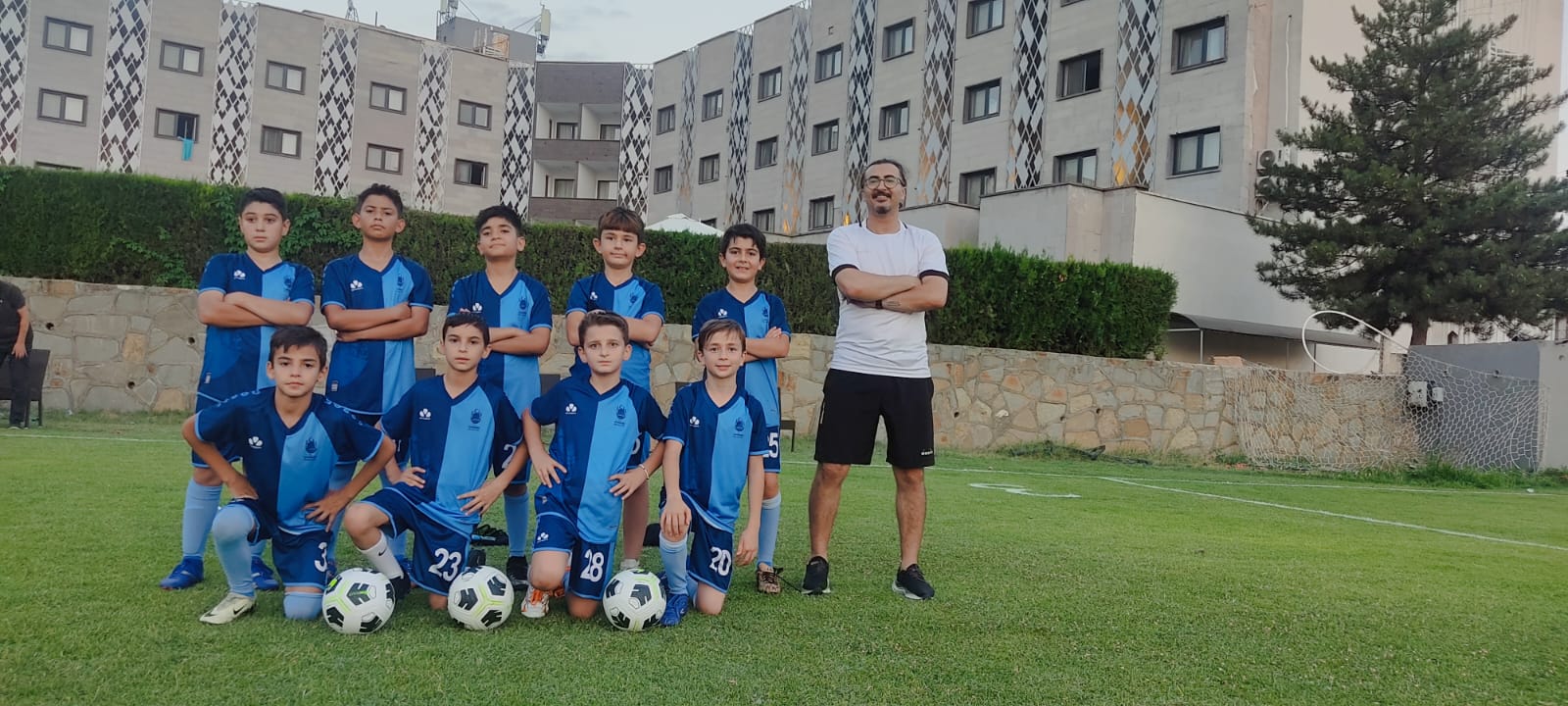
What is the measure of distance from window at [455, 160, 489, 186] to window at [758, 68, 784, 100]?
36.2 ft

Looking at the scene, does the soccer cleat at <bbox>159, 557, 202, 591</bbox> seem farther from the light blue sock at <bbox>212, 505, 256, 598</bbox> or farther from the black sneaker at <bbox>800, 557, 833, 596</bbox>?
the black sneaker at <bbox>800, 557, 833, 596</bbox>

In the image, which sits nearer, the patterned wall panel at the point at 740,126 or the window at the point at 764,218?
the window at the point at 764,218

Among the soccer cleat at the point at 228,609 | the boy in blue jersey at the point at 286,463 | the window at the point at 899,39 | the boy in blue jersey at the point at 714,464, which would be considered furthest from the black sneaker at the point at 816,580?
the window at the point at 899,39

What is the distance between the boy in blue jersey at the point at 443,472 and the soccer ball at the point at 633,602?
25.6 inches

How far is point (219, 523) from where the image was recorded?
3.73 metres

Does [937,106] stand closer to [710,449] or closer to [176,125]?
[176,125]

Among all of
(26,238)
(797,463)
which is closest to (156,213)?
(26,238)

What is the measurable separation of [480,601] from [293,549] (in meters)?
0.77

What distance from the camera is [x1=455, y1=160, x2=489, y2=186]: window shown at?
37906mm

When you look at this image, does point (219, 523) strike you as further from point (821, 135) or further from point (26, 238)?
point (821, 135)

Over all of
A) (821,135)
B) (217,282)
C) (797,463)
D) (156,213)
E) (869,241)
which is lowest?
(797,463)

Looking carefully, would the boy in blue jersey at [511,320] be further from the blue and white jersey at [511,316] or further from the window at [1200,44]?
the window at [1200,44]

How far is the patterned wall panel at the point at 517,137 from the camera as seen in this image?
128 feet

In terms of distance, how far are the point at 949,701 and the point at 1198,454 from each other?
1368 cm
